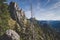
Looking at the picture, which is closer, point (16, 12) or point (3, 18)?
point (3, 18)

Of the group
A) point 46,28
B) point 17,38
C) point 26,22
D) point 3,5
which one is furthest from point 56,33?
point 17,38

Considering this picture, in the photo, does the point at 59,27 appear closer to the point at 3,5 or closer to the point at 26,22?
the point at 26,22

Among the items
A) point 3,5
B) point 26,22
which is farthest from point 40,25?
point 3,5

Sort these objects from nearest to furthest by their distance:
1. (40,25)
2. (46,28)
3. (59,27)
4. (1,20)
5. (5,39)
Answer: (5,39) < (1,20) < (40,25) < (46,28) < (59,27)

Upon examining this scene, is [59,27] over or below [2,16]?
below

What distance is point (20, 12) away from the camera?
283 ft

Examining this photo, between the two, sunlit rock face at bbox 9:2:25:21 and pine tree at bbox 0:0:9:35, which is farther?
sunlit rock face at bbox 9:2:25:21

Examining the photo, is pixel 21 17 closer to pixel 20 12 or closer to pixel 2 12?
pixel 20 12

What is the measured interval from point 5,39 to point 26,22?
61.7 m

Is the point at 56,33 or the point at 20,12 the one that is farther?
the point at 56,33

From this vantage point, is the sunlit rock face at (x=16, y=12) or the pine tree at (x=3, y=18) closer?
the pine tree at (x=3, y=18)

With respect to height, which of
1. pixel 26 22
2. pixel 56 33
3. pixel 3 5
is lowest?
pixel 56 33

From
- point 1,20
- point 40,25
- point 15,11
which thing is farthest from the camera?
point 40,25

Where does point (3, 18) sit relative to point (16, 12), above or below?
below
